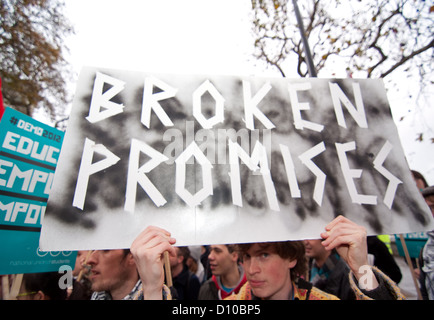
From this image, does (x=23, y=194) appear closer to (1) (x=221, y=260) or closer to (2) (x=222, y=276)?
(1) (x=221, y=260)

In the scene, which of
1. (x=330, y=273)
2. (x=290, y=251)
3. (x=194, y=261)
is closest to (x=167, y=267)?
(x=290, y=251)

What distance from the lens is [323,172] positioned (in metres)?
1.51

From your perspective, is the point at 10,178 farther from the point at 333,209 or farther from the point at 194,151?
the point at 333,209

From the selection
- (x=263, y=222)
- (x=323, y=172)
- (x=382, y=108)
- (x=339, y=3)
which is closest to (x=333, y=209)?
(x=323, y=172)

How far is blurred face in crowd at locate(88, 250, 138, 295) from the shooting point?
5.95ft

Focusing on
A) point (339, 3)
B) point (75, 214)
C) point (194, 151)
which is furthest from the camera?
point (339, 3)

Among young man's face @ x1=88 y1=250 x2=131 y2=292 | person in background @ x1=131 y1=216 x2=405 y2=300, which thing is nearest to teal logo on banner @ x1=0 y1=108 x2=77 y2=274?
young man's face @ x1=88 y1=250 x2=131 y2=292

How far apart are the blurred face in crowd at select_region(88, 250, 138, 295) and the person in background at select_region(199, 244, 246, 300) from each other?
104 centimetres

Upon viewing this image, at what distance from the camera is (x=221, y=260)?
2.69 m

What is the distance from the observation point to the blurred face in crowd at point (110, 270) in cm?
181

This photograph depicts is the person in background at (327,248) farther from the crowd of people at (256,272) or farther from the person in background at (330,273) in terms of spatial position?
the person in background at (330,273)

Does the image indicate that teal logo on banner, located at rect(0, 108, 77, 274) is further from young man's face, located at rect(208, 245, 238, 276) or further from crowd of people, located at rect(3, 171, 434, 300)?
young man's face, located at rect(208, 245, 238, 276)

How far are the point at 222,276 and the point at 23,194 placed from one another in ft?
6.85
